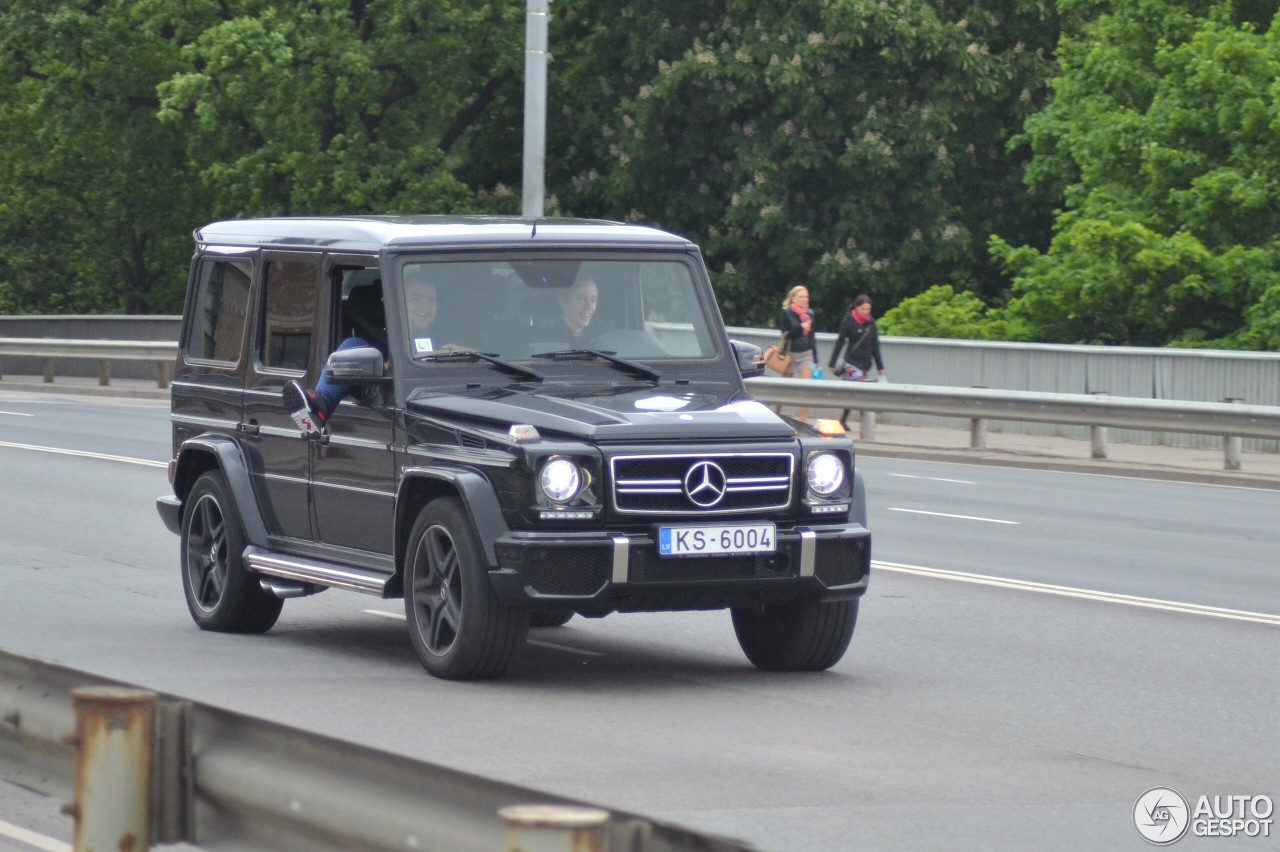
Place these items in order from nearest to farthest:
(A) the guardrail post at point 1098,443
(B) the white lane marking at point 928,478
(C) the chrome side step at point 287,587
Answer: (C) the chrome side step at point 287,587, (B) the white lane marking at point 928,478, (A) the guardrail post at point 1098,443

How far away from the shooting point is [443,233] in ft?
32.8

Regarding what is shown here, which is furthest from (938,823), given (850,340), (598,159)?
(598,159)

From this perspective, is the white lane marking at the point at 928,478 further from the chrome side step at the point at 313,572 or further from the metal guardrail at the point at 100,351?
the metal guardrail at the point at 100,351

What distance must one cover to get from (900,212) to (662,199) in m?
4.97

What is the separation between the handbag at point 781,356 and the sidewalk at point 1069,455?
4.21 feet

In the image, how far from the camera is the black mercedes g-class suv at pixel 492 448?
8.75m

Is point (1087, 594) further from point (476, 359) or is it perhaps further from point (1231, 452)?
point (1231, 452)

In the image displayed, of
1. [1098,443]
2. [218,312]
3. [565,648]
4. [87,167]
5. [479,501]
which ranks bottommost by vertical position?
[1098,443]

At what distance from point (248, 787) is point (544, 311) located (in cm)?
572

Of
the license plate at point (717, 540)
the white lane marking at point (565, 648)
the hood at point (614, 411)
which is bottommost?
the white lane marking at point (565, 648)

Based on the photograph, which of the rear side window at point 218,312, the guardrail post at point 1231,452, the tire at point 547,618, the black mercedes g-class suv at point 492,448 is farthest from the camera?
the guardrail post at point 1231,452

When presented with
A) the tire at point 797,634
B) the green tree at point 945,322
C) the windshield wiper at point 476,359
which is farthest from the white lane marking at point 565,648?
the green tree at point 945,322

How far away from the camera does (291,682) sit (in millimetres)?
9266

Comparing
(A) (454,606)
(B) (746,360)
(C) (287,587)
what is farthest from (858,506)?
(C) (287,587)
